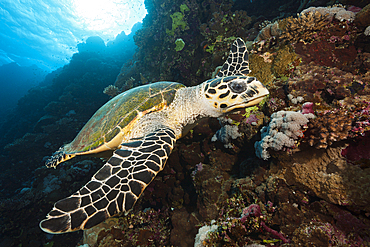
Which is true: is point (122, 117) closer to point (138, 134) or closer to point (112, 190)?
point (138, 134)

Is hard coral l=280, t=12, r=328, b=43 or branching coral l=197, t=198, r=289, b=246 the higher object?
hard coral l=280, t=12, r=328, b=43

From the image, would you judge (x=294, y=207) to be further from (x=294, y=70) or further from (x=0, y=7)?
(x=0, y=7)

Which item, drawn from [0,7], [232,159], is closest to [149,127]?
[232,159]

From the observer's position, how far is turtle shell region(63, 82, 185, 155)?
2.32m

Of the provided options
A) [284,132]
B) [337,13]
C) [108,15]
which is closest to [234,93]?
[284,132]

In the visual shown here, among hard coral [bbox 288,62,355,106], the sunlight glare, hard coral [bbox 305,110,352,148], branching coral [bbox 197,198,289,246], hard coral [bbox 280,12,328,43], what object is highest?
the sunlight glare

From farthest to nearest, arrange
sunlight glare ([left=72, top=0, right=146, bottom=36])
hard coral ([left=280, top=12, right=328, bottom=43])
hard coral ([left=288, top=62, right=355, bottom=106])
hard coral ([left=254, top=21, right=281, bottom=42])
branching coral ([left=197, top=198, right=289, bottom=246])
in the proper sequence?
1. sunlight glare ([left=72, top=0, right=146, bottom=36])
2. hard coral ([left=254, top=21, right=281, bottom=42])
3. hard coral ([left=280, top=12, right=328, bottom=43])
4. hard coral ([left=288, top=62, right=355, bottom=106])
5. branching coral ([left=197, top=198, right=289, bottom=246])

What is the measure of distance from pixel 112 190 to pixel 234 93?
5.91 feet

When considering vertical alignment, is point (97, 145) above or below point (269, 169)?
above

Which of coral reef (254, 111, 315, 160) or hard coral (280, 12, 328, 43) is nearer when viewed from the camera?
coral reef (254, 111, 315, 160)

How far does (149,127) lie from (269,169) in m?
Result: 1.95

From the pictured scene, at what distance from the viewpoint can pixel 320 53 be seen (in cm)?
274

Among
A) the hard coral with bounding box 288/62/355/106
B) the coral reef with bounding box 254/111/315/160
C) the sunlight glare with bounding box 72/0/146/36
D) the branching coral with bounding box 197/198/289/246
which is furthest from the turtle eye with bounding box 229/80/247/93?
the sunlight glare with bounding box 72/0/146/36

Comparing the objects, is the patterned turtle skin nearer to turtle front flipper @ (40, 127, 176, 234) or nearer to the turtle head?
turtle front flipper @ (40, 127, 176, 234)
